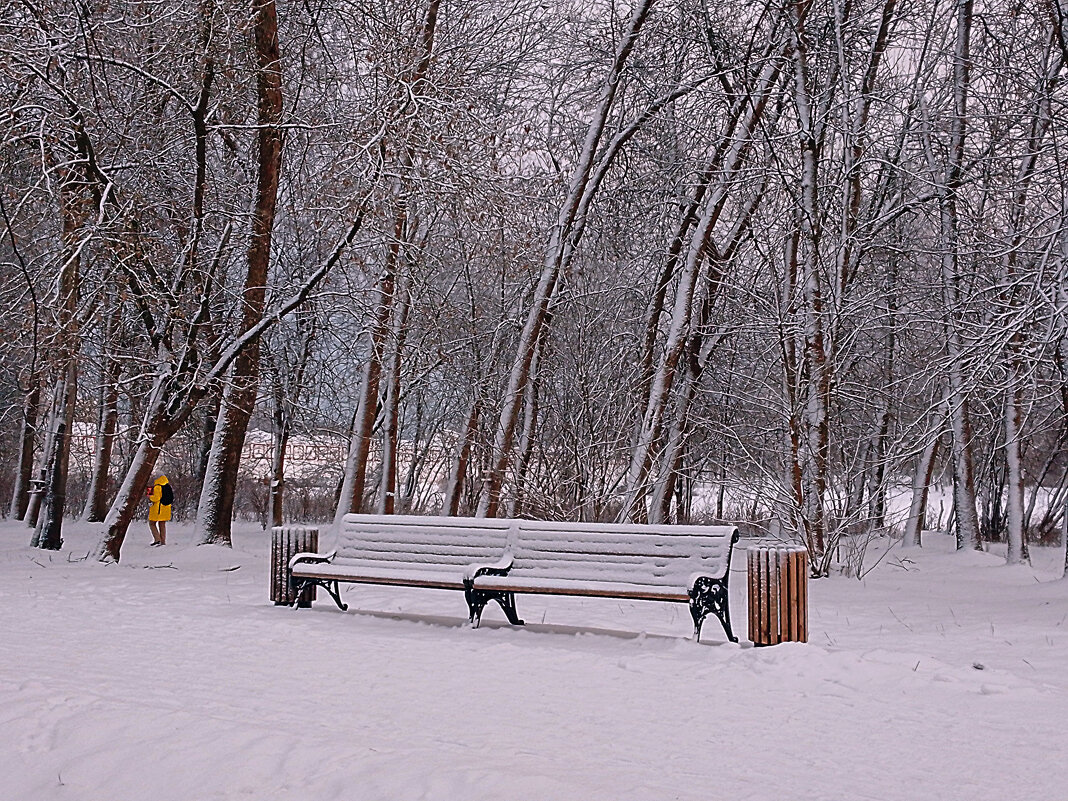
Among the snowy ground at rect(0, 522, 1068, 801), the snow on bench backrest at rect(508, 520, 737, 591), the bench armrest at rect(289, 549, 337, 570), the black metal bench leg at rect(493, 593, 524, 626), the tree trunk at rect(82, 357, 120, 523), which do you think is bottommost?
the snowy ground at rect(0, 522, 1068, 801)

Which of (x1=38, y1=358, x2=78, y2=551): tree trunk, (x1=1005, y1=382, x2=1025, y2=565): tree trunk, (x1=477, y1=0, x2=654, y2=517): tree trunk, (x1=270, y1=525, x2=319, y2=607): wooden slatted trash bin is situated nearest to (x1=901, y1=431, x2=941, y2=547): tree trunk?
(x1=1005, y1=382, x2=1025, y2=565): tree trunk

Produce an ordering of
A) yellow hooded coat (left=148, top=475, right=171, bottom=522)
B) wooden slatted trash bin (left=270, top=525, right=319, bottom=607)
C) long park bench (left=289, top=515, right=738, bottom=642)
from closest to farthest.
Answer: long park bench (left=289, top=515, right=738, bottom=642) < wooden slatted trash bin (left=270, top=525, right=319, bottom=607) < yellow hooded coat (left=148, top=475, right=171, bottom=522)

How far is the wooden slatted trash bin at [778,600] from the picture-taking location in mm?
7527

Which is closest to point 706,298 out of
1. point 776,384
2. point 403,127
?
point 776,384


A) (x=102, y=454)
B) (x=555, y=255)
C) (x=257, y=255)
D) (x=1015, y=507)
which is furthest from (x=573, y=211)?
(x=102, y=454)

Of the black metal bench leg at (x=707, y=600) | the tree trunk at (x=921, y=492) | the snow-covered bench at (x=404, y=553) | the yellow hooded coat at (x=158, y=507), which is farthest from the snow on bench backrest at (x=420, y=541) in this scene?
the yellow hooded coat at (x=158, y=507)

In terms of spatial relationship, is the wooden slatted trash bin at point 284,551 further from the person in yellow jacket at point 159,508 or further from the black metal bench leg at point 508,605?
the person in yellow jacket at point 159,508

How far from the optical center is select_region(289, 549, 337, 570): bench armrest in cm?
953

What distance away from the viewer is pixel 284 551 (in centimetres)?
997

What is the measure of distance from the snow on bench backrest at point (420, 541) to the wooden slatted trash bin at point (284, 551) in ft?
1.22

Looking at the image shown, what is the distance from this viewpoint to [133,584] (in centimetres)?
1105

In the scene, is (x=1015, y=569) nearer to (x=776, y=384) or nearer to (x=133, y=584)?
(x=776, y=384)

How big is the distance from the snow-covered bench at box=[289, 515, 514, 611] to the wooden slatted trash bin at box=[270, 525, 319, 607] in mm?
214

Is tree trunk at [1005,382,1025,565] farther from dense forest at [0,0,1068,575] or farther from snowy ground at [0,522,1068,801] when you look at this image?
snowy ground at [0,522,1068,801]
